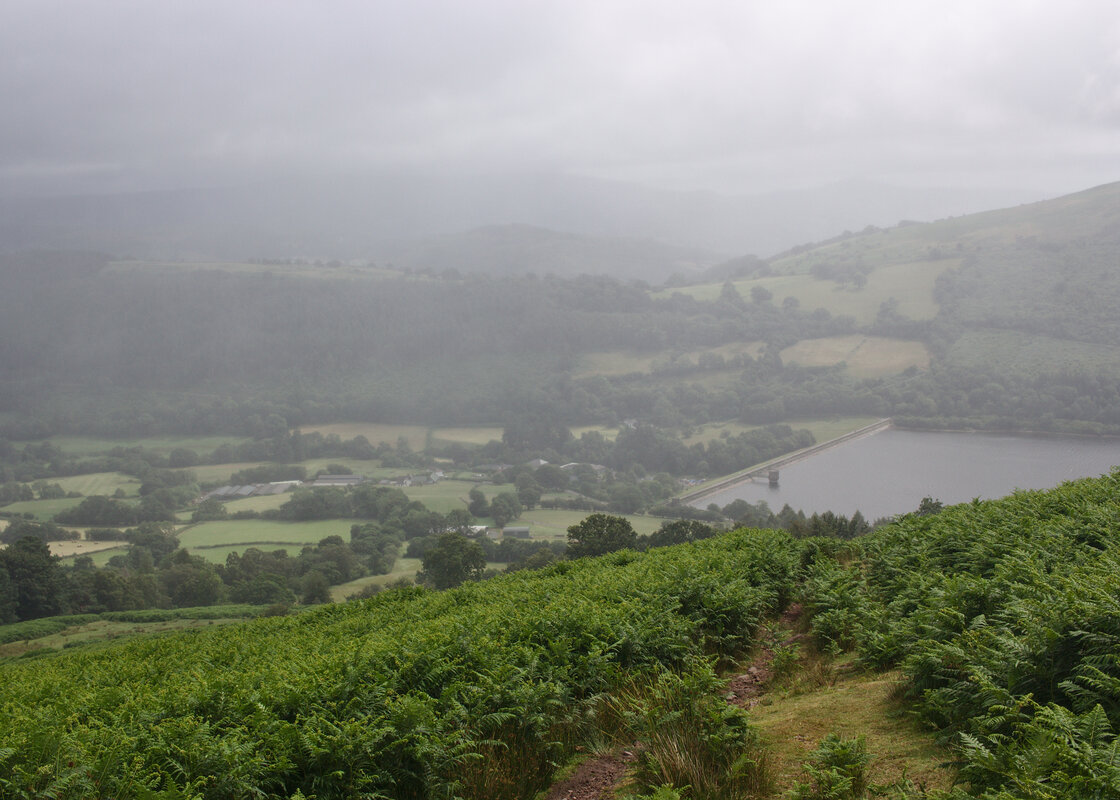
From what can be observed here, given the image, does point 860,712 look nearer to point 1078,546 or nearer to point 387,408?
point 1078,546

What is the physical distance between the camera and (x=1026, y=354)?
13275 cm

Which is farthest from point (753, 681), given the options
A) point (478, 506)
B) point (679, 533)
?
point (478, 506)

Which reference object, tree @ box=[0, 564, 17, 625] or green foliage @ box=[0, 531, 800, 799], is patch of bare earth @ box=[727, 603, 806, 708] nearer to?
green foliage @ box=[0, 531, 800, 799]

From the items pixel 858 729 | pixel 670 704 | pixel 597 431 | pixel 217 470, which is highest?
pixel 670 704

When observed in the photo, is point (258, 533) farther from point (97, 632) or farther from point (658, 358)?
point (658, 358)

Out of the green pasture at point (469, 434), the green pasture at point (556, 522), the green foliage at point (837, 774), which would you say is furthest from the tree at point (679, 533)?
the green pasture at point (469, 434)

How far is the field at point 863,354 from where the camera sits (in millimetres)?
144500

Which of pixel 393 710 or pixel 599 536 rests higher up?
pixel 393 710

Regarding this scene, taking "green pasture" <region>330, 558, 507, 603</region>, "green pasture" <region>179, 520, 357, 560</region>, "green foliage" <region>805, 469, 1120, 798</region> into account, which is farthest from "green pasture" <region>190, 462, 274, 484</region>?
"green foliage" <region>805, 469, 1120, 798</region>

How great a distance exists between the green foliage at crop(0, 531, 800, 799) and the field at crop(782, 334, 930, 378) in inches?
5921

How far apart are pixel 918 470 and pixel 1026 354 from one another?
49.3 meters

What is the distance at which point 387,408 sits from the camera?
19900 centimetres

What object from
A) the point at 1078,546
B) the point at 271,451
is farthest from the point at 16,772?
the point at 271,451

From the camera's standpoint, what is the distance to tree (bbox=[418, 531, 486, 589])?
5075 centimetres
